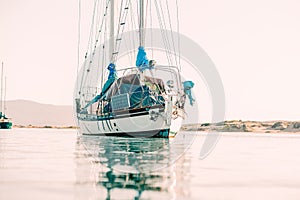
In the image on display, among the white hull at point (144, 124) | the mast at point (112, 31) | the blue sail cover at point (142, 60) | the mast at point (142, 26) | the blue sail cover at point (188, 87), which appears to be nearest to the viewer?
the white hull at point (144, 124)

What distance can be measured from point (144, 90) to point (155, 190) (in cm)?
3782

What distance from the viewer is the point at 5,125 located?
115 metres

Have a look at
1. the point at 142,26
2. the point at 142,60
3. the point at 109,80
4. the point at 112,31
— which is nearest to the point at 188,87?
the point at 142,60

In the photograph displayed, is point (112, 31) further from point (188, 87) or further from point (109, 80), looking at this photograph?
point (188, 87)

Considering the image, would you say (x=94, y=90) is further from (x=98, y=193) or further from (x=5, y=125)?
(x=5, y=125)

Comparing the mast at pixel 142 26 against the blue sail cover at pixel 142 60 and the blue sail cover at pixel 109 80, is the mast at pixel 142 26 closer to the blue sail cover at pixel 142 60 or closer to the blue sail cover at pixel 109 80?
the blue sail cover at pixel 142 60

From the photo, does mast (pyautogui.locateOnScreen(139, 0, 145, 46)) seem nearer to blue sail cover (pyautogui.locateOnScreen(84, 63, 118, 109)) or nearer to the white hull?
→ blue sail cover (pyautogui.locateOnScreen(84, 63, 118, 109))

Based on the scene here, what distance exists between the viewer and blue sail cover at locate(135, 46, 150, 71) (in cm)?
4766

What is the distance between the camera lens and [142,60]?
48438mm

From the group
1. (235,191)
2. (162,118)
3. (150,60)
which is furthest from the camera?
(150,60)

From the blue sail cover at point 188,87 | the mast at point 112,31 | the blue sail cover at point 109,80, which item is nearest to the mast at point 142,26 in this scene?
the blue sail cover at point 109,80

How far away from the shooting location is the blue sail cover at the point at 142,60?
156ft

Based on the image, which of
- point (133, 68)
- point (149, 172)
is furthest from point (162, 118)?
point (149, 172)

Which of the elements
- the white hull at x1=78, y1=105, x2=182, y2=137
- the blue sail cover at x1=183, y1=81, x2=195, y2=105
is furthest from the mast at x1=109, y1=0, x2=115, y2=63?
the blue sail cover at x1=183, y1=81, x2=195, y2=105
